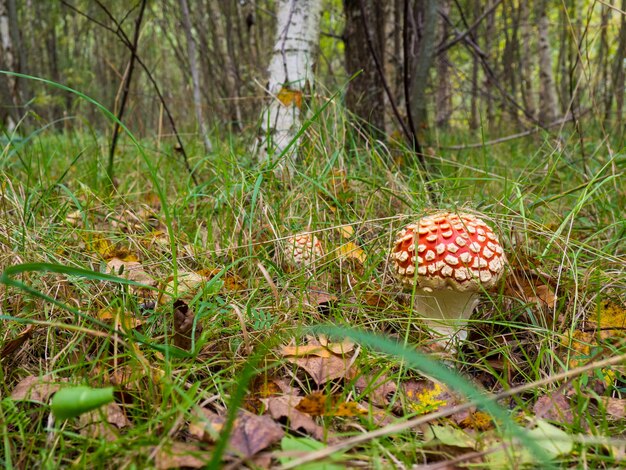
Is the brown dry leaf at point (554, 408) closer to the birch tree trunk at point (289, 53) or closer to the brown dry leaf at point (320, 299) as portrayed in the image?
the brown dry leaf at point (320, 299)

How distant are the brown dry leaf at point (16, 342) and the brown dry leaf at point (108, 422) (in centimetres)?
35

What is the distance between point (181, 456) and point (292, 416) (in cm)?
27

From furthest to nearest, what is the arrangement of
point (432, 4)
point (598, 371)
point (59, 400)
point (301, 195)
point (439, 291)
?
point (432, 4), point (301, 195), point (439, 291), point (598, 371), point (59, 400)

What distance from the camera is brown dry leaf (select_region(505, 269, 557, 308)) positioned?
1650 mm

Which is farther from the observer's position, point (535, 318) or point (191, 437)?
point (535, 318)

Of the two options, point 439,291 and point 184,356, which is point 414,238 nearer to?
point 439,291

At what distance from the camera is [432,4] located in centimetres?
287

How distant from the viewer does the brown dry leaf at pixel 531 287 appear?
65.0 inches

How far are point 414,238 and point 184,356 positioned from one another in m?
0.79

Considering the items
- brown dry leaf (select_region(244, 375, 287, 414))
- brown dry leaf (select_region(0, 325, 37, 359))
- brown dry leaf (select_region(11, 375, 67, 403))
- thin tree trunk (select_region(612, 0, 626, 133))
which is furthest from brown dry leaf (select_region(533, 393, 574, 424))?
thin tree trunk (select_region(612, 0, 626, 133))

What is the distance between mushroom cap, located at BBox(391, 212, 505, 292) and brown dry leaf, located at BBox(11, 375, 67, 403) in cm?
102

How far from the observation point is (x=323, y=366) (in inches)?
53.4

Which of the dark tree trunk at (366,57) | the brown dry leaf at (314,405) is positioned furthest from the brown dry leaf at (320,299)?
the dark tree trunk at (366,57)

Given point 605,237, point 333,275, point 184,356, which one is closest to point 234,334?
point 184,356
